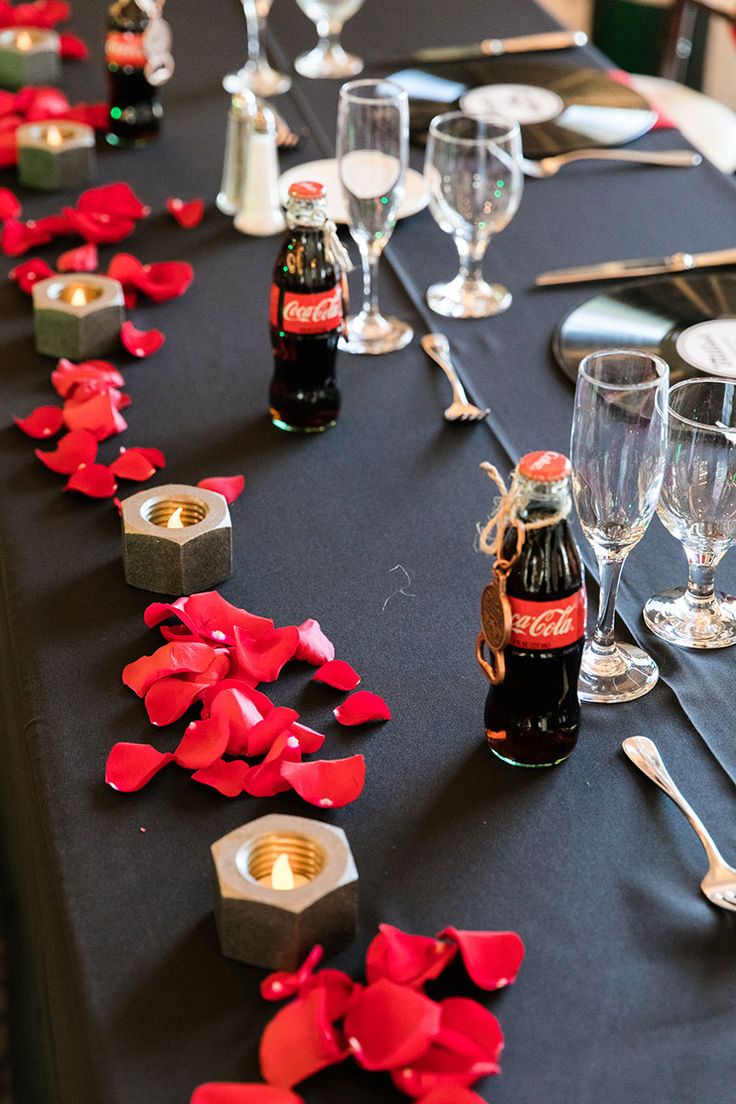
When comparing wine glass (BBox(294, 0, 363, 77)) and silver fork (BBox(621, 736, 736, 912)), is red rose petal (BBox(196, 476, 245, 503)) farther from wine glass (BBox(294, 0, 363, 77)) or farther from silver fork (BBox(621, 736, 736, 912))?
wine glass (BBox(294, 0, 363, 77))

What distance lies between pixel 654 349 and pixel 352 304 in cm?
34

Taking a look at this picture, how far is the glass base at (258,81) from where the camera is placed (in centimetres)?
192

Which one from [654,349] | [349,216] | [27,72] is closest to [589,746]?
[654,349]

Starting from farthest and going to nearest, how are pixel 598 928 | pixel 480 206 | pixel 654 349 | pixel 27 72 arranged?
pixel 27 72 → pixel 480 206 → pixel 654 349 → pixel 598 928

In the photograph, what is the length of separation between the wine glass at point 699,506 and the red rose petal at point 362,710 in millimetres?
226

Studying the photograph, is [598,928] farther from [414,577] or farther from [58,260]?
[58,260]

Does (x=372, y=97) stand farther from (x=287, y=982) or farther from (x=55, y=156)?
(x=287, y=982)

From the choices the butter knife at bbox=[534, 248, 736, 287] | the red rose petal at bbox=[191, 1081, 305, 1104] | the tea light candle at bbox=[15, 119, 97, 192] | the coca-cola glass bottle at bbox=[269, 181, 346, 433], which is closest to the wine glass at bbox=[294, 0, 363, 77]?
the tea light candle at bbox=[15, 119, 97, 192]

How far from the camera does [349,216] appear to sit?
1350mm

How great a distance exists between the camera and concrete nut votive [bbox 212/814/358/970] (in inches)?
26.5

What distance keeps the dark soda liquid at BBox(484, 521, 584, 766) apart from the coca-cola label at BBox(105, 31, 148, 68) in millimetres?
1195

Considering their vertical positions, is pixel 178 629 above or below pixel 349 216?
below

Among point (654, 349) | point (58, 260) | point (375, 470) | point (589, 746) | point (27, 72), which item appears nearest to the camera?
point (589, 746)

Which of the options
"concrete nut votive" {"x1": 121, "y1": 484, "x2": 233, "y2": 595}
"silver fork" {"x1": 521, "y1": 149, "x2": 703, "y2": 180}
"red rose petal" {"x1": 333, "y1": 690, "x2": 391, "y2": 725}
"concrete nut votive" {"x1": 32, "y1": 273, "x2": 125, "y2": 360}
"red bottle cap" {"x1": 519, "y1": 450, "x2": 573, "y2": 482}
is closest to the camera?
"red bottle cap" {"x1": 519, "y1": 450, "x2": 573, "y2": 482}
